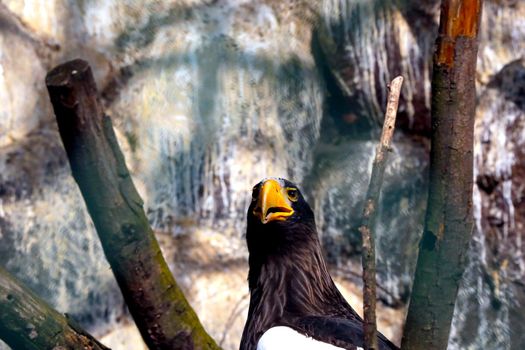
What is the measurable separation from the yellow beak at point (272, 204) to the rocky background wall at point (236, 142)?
125 centimetres

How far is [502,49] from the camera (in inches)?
155

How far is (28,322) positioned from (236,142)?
7.30ft

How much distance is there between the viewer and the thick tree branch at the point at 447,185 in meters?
1.83

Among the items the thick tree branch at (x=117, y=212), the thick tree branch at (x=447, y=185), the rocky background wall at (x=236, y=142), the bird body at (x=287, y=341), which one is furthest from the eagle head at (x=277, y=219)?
the rocky background wall at (x=236, y=142)

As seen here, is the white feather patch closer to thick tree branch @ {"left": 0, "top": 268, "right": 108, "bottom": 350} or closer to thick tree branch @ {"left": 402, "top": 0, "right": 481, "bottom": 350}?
thick tree branch @ {"left": 402, "top": 0, "right": 481, "bottom": 350}

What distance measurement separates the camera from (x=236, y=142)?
3.99 m

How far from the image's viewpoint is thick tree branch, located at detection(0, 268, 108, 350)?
181 centimetres

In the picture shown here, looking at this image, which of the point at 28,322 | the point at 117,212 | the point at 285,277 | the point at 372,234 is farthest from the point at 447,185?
the point at 285,277

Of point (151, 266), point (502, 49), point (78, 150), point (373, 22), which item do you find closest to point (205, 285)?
point (373, 22)

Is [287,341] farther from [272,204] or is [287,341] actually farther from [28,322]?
[28,322]

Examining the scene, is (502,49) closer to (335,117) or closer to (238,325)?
(335,117)

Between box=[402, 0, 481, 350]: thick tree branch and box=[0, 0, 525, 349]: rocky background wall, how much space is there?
2.03m

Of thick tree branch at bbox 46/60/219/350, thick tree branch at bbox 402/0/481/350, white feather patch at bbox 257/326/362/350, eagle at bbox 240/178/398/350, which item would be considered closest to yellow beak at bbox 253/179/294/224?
eagle at bbox 240/178/398/350

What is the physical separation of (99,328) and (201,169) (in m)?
0.74
